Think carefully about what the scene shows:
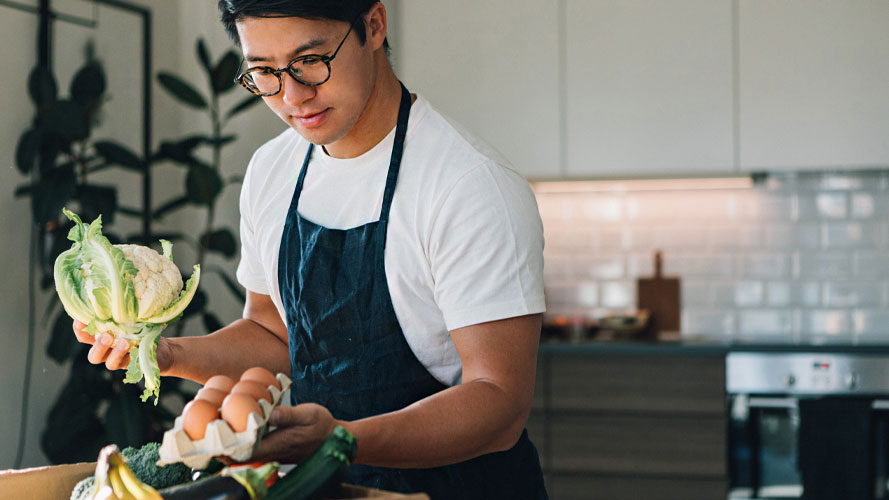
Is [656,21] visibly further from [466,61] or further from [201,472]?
[201,472]

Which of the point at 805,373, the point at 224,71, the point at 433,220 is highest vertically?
the point at 224,71

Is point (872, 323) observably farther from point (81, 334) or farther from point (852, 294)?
point (81, 334)

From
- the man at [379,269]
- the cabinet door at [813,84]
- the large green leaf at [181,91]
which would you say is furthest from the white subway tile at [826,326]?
the man at [379,269]

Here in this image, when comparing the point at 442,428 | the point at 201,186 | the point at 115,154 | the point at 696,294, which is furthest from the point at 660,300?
the point at 442,428

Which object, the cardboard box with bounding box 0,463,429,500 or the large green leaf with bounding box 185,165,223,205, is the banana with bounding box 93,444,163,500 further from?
the large green leaf with bounding box 185,165,223,205

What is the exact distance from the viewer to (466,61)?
4188mm

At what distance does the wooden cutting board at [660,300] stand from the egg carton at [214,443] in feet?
11.5

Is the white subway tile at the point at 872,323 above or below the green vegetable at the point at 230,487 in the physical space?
below

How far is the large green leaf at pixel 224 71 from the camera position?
11.3ft

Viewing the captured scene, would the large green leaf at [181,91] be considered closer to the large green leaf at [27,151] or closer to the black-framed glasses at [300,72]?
the large green leaf at [27,151]

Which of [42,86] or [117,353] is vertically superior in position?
[42,86]

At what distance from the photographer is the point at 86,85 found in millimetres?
3176

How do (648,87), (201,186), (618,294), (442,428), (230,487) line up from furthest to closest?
1. (618,294)
2. (648,87)
3. (201,186)
4. (442,428)
5. (230,487)

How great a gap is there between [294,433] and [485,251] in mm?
448
